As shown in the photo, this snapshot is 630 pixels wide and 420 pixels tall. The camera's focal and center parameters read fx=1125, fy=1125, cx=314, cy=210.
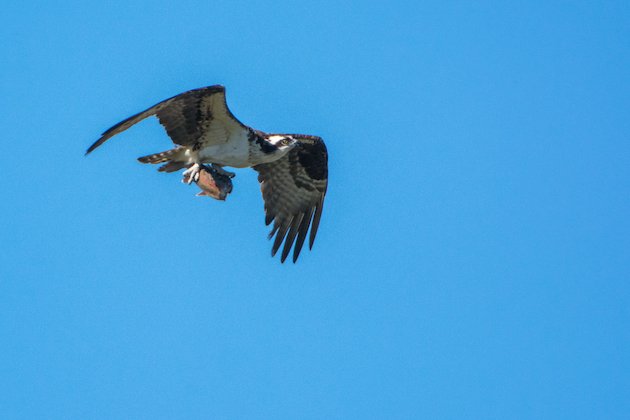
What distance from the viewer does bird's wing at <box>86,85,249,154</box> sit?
53.2ft

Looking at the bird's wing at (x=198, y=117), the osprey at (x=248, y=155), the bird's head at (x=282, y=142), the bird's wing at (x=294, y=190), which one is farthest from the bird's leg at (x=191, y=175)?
the bird's wing at (x=294, y=190)

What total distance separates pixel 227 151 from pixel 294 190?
2359mm

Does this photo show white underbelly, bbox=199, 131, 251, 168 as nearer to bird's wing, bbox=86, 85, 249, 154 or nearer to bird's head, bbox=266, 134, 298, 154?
bird's wing, bbox=86, 85, 249, 154

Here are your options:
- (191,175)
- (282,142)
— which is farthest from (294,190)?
(191,175)

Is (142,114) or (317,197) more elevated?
(317,197)

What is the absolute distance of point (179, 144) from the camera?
17.1 m

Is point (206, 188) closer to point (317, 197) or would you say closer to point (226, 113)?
point (226, 113)

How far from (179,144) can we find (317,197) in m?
3.26

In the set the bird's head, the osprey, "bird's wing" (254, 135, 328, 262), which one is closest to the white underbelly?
the osprey

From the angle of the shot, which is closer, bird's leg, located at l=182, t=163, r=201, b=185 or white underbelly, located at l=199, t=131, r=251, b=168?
bird's leg, located at l=182, t=163, r=201, b=185

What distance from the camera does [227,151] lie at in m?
17.3

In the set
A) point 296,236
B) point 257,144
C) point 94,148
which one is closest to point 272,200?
point 296,236

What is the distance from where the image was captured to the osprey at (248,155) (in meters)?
16.5

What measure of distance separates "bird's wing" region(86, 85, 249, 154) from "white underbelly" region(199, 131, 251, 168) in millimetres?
92
